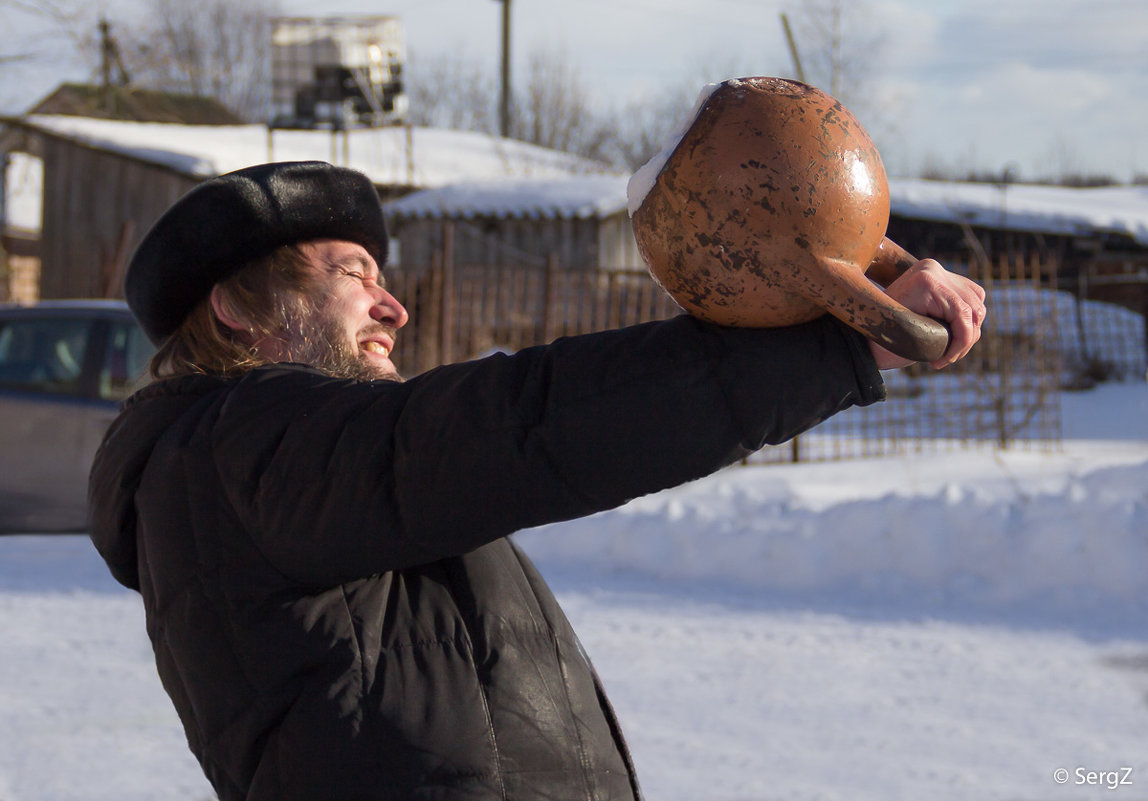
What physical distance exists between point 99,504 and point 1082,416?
15105 mm

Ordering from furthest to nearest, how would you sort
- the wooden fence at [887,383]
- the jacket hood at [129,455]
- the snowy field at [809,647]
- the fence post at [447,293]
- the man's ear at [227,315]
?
the wooden fence at [887,383] < the fence post at [447,293] < the snowy field at [809,647] < the man's ear at [227,315] < the jacket hood at [129,455]

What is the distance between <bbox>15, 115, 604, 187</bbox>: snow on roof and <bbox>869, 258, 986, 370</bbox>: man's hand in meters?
19.3

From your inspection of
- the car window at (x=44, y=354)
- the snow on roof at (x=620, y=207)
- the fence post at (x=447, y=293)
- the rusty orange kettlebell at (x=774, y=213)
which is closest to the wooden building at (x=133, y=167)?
the snow on roof at (x=620, y=207)

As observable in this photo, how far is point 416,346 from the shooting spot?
38.8 feet

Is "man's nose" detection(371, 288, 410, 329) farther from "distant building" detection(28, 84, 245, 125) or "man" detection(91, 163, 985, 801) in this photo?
"distant building" detection(28, 84, 245, 125)

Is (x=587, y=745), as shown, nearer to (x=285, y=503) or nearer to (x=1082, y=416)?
(x=285, y=503)

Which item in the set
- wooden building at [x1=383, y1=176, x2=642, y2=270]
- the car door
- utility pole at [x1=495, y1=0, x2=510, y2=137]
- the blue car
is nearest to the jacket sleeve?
the blue car

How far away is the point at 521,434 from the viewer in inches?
42.8

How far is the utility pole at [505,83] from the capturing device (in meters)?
36.6

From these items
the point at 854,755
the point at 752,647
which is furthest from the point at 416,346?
the point at 854,755

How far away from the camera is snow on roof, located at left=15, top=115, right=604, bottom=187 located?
21391mm

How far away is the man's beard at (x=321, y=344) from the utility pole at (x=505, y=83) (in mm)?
36538

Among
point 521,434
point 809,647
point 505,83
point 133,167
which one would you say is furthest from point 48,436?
point 505,83

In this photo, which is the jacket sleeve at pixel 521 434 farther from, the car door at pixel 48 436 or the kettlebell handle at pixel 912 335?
the car door at pixel 48 436
